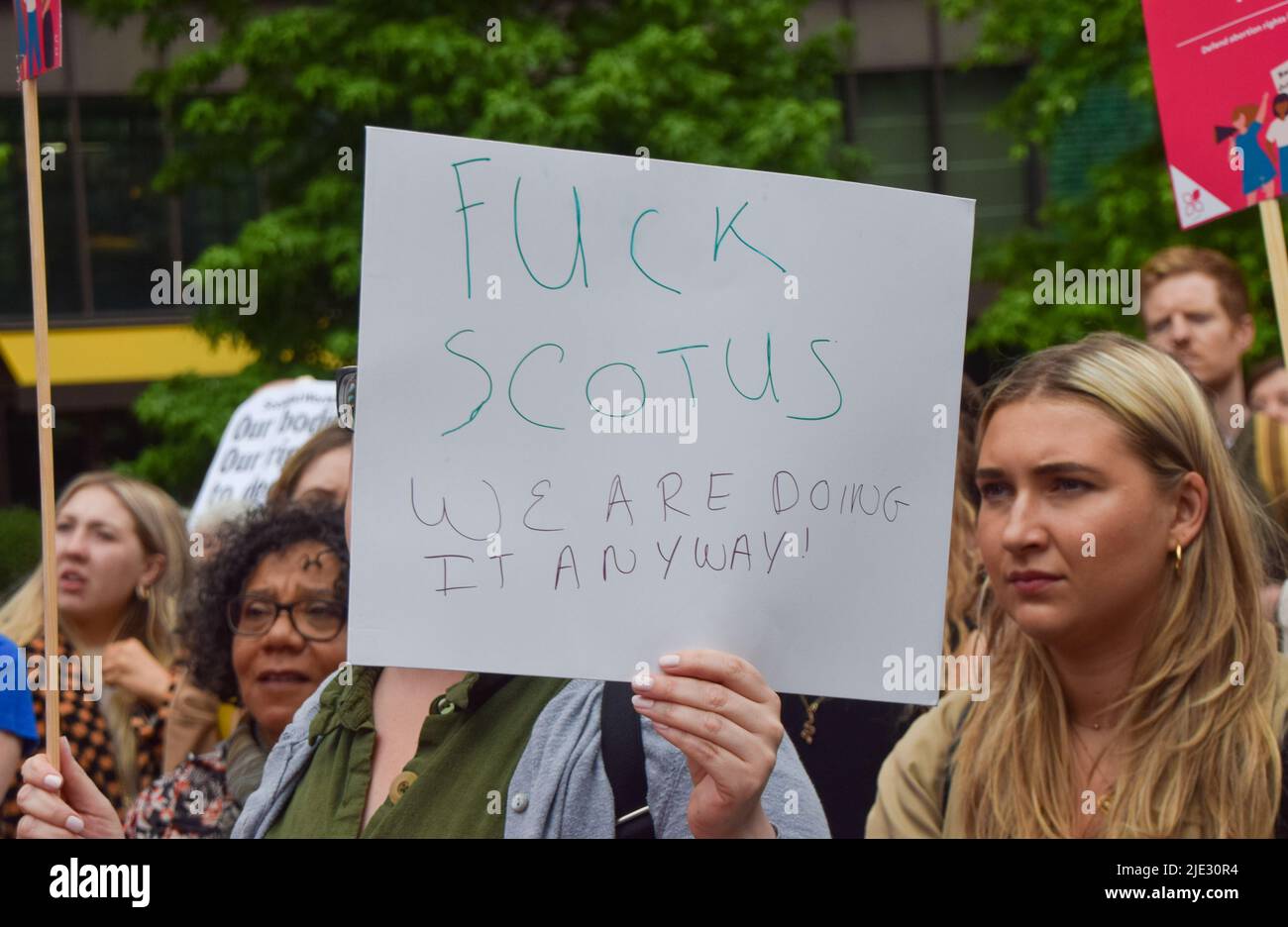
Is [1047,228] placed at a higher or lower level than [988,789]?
higher

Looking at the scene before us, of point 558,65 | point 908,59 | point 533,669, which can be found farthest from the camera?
point 908,59

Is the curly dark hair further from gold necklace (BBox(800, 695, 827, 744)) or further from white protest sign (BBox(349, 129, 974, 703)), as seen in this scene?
white protest sign (BBox(349, 129, 974, 703))

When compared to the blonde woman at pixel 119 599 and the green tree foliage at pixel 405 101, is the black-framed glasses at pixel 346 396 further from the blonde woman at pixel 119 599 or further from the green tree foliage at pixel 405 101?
the green tree foliage at pixel 405 101

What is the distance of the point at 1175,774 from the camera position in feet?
8.00

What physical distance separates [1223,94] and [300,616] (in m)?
2.08

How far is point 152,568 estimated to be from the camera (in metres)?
4.65

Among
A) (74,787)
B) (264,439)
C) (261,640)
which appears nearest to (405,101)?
(264,439)

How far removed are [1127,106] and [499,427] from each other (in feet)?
35.5

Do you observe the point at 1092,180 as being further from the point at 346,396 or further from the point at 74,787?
the point at 74,787

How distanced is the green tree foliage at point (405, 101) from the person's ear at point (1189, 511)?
7.95 metres

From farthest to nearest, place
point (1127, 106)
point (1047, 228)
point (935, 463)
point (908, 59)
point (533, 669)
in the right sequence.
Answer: point (908, 59), point (1047, 228), point (1127, 106), point (935, 463), point (533, 669)

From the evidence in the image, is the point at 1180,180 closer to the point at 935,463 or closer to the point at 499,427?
the point at 935,463

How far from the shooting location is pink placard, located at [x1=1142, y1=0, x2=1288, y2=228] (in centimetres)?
268
